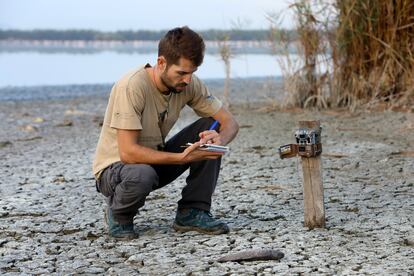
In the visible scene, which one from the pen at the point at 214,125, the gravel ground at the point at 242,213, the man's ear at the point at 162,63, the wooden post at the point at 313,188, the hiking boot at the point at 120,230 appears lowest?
the gravel ground at the point at 242,213

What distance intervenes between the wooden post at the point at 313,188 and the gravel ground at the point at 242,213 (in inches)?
2.8

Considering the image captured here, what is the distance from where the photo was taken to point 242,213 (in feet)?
17.6

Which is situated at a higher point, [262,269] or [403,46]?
[403,46]

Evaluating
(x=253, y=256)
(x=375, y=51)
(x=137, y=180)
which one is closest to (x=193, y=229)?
(x=137, y=180)

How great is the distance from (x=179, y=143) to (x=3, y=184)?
2239 mm

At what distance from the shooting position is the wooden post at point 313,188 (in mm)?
4648

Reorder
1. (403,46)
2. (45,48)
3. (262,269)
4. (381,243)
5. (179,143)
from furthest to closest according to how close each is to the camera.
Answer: (45,48)
(403,46)
(179,143)
(381,243)
(262,269)

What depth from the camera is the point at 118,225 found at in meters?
4.70

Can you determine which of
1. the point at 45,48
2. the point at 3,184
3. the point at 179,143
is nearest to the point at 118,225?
the point at 179,143

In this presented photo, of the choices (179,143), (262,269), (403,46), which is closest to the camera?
(262,269)

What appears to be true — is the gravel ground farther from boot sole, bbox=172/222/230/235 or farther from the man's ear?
the man's ear

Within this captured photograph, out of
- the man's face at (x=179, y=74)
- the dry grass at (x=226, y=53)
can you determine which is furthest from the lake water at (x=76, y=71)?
the man's face at (x=179, y=74)

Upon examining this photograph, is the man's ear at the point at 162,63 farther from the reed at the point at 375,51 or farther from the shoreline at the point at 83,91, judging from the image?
the shoreline at the point at 83,91

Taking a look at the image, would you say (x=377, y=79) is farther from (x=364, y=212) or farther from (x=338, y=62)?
(x=364, y=212)
